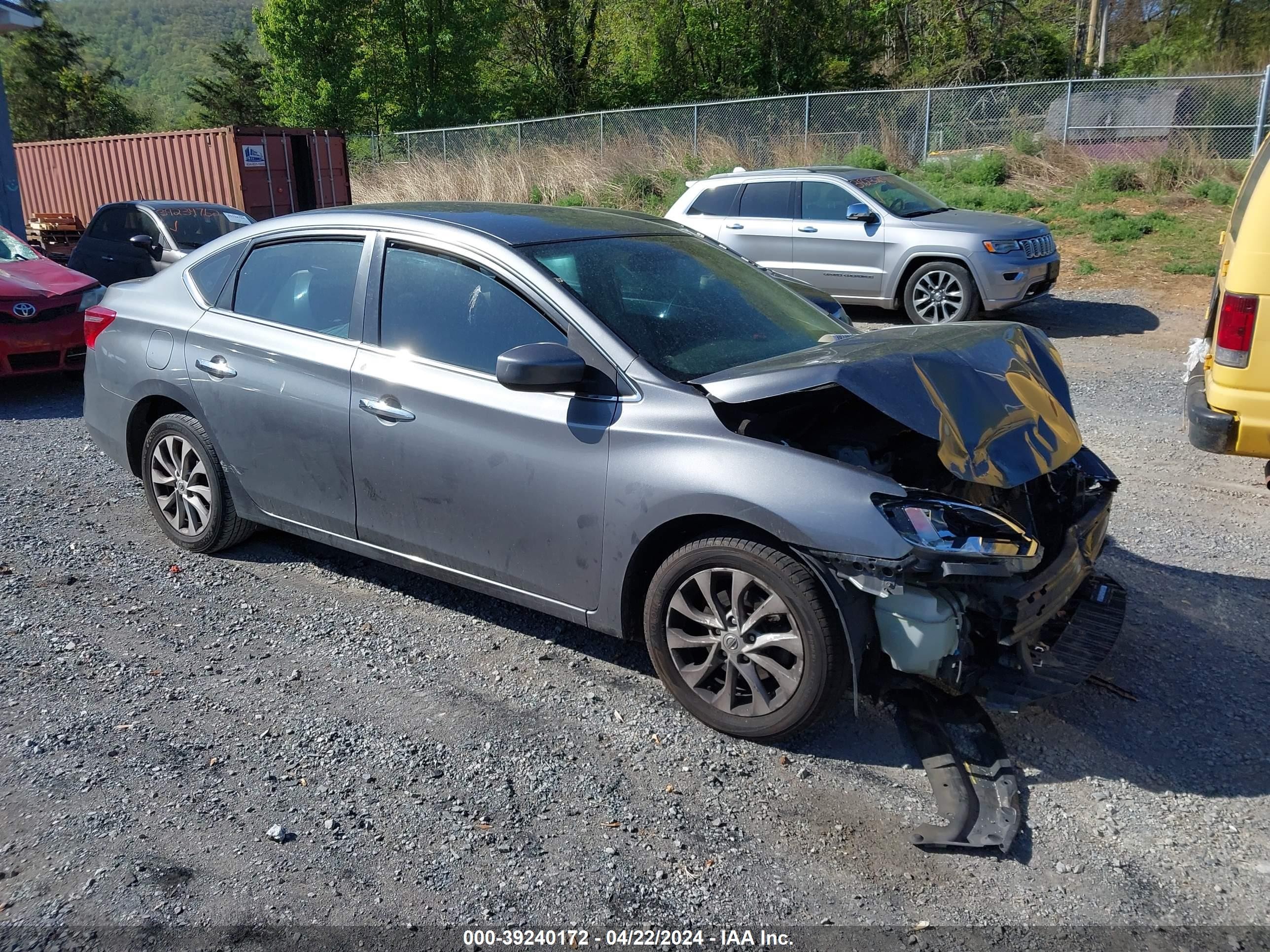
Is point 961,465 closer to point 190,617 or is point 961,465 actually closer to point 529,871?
point 529,871

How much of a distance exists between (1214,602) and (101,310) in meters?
5.79

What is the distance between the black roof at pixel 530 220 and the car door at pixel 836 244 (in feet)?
23.8

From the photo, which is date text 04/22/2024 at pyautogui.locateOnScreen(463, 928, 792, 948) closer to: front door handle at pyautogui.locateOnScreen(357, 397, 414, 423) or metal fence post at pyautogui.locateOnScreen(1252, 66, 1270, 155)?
front door handle at pyautogui.locateOnScreen(357, 397, 414, 423)

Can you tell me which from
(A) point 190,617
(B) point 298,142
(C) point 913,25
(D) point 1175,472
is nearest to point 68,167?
(B) point 298,142

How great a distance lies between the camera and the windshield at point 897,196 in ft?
39.5

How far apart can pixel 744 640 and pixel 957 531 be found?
804mm

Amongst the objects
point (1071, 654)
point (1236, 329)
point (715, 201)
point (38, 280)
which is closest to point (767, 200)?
point (715, 201)

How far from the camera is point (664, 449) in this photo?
145 inches

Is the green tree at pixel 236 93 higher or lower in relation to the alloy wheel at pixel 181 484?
higher

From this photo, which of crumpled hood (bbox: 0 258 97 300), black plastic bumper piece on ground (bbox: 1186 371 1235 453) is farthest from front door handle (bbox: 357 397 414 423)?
crumpled hood (bbox: 0 258 97 300)

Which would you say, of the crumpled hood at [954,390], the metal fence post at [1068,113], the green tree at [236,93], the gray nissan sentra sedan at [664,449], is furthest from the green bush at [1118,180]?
the green tree at [236,93]

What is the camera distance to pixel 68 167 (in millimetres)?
22625

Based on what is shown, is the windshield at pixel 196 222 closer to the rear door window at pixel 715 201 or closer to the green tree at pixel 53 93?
the rear door window at pixel 715 201

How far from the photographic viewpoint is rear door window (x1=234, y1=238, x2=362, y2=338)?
181 inches
